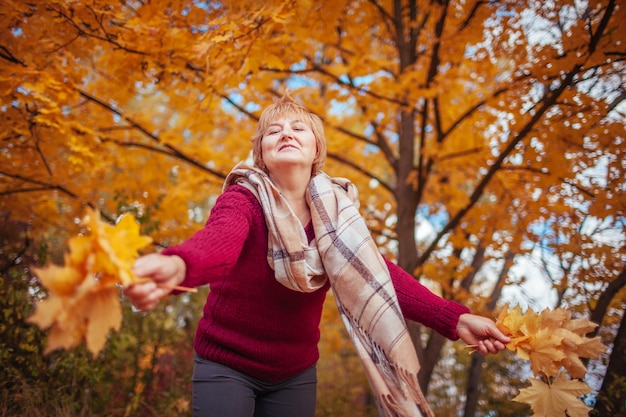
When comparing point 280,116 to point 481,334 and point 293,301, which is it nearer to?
point 293,301

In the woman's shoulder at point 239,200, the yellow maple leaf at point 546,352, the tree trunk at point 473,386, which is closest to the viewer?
the yellow maple leaf at point 546,352

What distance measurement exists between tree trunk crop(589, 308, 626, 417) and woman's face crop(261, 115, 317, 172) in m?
2.42

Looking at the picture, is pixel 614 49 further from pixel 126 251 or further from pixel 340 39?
pixel 126 251

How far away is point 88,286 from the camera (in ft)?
3.17

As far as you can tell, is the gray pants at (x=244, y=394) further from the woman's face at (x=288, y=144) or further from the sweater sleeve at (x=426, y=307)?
the woman's face at (x=288, y=144)

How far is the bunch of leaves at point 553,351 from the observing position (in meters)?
1.51

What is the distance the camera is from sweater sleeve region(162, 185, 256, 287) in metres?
1.19

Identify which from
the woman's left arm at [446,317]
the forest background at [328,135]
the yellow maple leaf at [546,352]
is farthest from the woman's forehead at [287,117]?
the yellow maple leaf at [546,352]

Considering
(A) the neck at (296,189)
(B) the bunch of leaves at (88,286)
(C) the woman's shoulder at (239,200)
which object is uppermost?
(A) the neck at (296,189)

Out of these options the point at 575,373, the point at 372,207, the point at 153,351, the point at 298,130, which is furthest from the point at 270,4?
the point at 372,207

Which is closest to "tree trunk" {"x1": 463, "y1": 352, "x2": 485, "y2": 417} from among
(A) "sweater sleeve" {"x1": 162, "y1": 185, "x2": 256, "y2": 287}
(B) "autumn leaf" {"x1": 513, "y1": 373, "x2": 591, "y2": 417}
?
(B) "autumn leaf" {"x1": 513, "y1": 373, "x2": 591, "y2": 417}

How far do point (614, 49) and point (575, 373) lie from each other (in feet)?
6.33

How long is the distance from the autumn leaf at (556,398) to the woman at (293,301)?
0.64 ft

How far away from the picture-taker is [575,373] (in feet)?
5.03
